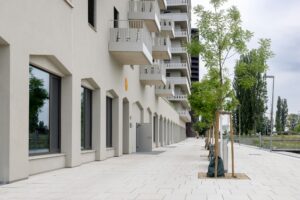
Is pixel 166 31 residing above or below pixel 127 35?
above

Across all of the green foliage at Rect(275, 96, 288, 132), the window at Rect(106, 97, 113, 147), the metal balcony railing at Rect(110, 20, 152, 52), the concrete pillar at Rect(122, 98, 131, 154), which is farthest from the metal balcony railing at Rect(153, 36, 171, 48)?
the green foliage at Rect(275, 96, 288, 132)

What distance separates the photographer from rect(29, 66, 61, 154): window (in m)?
15.4

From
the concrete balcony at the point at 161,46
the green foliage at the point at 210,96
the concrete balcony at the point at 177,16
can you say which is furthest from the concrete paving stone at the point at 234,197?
the concrete balcony at the point at 177,16

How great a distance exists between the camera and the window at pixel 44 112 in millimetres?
15438

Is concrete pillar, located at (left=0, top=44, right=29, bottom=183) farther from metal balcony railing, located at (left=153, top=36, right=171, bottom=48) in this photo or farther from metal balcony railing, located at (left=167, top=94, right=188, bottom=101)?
metal balcony railing, located at (left=167, top=94, right=188, bottom=101)

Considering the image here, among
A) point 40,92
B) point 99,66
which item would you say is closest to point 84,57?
point 99,66

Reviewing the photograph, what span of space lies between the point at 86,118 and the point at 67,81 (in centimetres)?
418

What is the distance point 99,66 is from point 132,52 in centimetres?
285

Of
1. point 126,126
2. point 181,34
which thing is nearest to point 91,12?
point 126,126

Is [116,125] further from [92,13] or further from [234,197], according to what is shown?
[234,197]

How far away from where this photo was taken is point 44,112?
16.6m

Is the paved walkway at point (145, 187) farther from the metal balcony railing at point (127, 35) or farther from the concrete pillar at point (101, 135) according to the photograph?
the metal balcony railing at point (127, 35)

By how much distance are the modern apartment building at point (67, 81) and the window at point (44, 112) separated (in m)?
0.03

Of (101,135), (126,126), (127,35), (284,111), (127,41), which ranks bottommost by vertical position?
(101,135)
